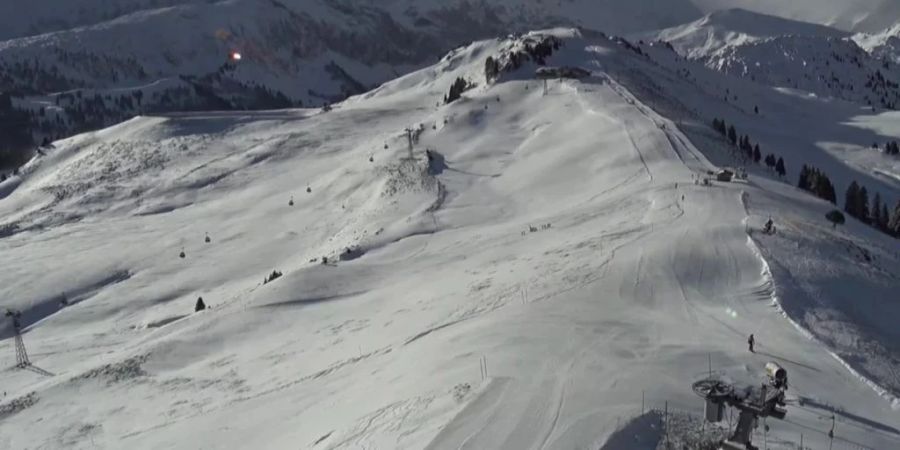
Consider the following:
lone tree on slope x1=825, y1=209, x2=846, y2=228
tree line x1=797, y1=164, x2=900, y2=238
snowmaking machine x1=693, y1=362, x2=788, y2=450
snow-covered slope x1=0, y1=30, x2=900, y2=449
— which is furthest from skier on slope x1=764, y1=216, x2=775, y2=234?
tree line x1=797, y1=164, x2=900, y2=238

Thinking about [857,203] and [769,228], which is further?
[857,203]

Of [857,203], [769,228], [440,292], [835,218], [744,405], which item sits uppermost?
[744,405]

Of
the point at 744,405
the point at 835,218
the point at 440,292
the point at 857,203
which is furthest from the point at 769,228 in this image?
the point at 857,203

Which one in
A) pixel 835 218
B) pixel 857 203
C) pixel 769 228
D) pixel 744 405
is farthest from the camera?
pixel 857 203

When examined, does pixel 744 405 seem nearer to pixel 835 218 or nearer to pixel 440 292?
pixel 440 292

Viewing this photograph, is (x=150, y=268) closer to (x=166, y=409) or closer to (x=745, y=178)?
(x=166, y=409)

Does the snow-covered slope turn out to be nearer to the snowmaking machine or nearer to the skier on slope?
the skier on slope

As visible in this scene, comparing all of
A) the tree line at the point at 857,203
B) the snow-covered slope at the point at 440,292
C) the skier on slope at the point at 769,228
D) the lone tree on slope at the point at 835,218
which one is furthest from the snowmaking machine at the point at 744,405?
the tree line at the point at 857,203

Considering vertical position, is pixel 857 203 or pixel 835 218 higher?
pixel 835 218

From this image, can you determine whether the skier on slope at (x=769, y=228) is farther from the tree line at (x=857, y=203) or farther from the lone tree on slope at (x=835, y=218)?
the tree line at (x=857, y=203)
